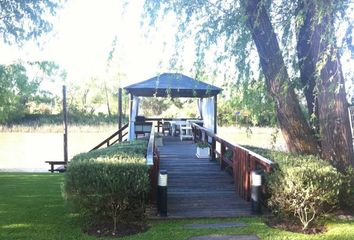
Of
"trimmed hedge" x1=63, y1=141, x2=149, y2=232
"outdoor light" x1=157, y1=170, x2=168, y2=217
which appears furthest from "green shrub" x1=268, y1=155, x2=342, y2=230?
"trimmed hedge" x1=63, y1=141, x2=149, y2=232

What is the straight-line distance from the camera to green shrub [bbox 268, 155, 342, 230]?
401cm

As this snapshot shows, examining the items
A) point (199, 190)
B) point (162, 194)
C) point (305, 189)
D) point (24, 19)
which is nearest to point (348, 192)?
point (305, 189)

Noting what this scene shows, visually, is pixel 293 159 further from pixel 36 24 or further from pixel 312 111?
pixel 36 24

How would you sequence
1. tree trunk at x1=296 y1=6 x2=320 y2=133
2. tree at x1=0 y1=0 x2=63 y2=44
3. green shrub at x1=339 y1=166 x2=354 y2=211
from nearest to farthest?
green shrub at x1=339 y1=166 x2=354 y2=211, tree trunk at x1=296 y1=6 x2=320 y2=133, tree at x1=0 y1=0 x2=63 y2=44

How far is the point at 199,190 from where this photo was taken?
226 inches

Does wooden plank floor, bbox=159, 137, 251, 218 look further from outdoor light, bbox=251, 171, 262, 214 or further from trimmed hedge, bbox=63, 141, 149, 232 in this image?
trimmed hedge, bbox=63, 141, 149, 232

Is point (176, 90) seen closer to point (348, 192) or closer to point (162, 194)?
point (162, 194)

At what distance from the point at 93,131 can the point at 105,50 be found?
22751 millimetres

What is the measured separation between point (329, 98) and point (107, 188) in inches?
118

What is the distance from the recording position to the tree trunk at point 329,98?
4391mm

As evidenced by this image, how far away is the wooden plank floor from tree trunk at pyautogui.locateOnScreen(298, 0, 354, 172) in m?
1.40

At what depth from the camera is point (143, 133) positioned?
11258mm

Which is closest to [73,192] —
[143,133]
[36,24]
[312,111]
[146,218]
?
[146,218]

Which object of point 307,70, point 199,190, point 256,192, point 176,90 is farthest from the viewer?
point 176,90
